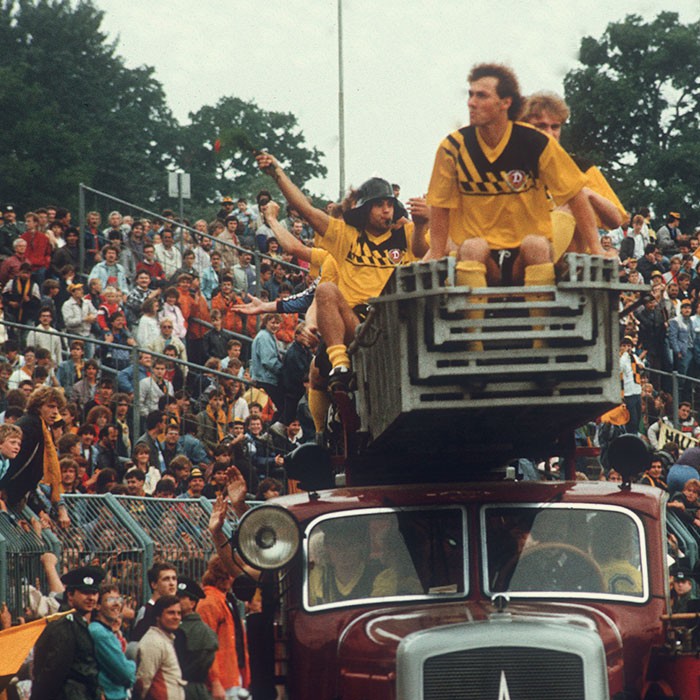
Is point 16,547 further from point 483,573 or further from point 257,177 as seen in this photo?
point 257,177

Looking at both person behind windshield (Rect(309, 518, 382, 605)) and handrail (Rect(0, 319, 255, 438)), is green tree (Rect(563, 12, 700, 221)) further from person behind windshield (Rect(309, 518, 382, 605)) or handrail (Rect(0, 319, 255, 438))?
person behind windshield (Rect(309, 518, 382, 605))

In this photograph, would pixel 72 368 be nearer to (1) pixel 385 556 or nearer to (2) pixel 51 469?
(2) pixel 51 469

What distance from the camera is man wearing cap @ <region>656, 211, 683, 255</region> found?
28.8 metres

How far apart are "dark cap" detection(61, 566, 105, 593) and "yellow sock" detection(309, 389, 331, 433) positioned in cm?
181

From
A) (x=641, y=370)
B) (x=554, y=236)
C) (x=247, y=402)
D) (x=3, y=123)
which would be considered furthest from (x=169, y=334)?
(x=3, y=123)

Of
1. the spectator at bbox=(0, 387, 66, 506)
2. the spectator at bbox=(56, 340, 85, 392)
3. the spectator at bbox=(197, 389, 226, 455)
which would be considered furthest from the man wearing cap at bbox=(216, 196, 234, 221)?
the spectator at bbox=(0, 387, 66, 506)

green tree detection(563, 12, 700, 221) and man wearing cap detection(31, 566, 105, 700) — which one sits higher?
green tree detection(563, 12, 700, 221)

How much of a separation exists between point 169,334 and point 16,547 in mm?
7670

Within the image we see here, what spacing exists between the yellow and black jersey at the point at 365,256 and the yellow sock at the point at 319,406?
2.38 ft

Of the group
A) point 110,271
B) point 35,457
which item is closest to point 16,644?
point 35,457

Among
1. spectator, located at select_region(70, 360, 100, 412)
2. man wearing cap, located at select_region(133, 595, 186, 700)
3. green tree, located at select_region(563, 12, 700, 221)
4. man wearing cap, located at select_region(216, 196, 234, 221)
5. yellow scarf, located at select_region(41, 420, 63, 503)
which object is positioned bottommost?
man wearing cap, located at select_region(133, 595, 186, 700)

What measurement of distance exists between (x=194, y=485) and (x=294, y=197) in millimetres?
5116

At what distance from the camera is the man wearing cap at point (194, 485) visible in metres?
17.5

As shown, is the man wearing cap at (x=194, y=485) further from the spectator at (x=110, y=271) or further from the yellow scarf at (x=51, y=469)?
the spectator at (x=110, y=271)
